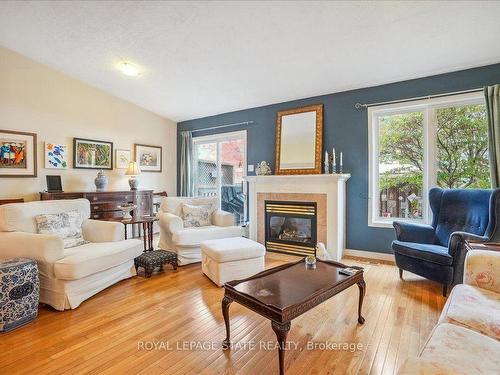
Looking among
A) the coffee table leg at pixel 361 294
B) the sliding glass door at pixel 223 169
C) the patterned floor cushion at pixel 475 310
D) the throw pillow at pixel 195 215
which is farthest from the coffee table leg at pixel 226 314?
the sliding glass door at pixel 223 169

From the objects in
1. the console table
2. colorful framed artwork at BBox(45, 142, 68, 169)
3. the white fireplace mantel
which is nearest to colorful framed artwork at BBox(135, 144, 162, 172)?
the console table

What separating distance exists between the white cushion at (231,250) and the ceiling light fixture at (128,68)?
2.58m

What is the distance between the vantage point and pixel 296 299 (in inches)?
63.0

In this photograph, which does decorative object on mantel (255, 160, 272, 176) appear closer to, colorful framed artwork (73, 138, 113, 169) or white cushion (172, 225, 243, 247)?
white cushion (172, 225, 243, 247)

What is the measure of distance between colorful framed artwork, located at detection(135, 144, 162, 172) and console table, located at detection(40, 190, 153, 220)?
0.66 metres

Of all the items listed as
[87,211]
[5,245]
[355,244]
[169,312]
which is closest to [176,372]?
[169,312]

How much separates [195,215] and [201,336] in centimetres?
212

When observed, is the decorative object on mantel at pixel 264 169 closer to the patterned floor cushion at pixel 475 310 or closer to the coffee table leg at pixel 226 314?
the coffee table leg at pixel 226 314

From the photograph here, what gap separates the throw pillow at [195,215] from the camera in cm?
385

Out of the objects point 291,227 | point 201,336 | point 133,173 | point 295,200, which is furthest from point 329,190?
point 133,173

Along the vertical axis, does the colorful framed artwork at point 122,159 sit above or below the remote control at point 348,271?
above

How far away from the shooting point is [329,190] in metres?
3.75

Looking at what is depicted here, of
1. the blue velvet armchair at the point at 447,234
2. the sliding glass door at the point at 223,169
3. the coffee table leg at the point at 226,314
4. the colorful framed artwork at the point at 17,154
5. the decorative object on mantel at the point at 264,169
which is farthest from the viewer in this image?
the sliding glass door at the point at 223,169

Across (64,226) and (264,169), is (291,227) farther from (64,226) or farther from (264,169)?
(64,226)
